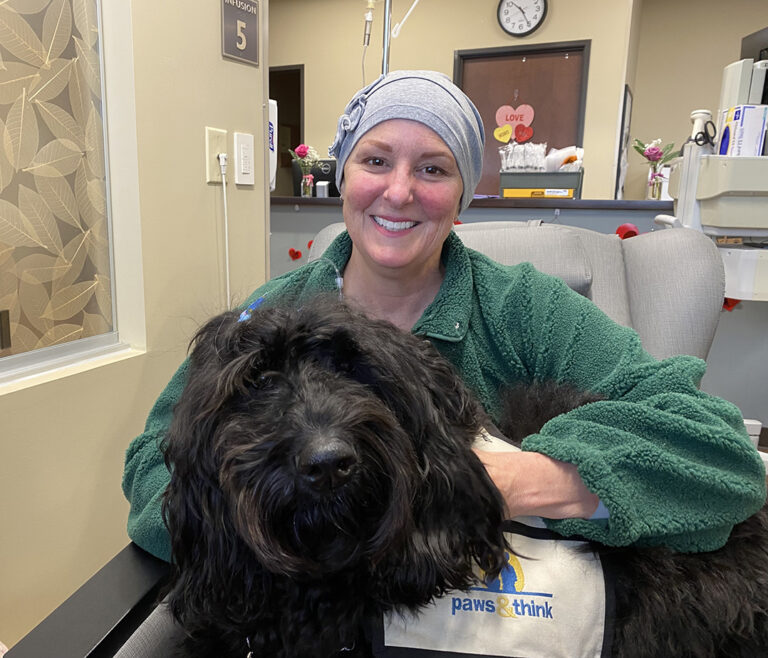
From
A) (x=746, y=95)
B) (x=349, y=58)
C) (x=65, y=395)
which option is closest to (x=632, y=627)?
(x=65, y=395)

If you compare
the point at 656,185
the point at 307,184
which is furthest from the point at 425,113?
the point at 656,185

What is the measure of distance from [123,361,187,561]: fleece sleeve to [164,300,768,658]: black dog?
0.35ft

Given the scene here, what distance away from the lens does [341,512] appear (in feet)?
2.44

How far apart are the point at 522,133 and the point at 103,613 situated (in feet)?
18.9

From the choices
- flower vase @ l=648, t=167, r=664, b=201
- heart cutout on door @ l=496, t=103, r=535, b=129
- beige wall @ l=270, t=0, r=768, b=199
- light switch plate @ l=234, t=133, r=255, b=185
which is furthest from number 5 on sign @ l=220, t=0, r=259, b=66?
heart cutout on door @ l=496, t=103, r=535, b=129

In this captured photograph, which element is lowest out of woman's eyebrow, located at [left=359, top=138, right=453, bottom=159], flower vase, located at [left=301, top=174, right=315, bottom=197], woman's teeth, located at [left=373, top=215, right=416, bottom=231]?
woman's teeth, located at [left=373, top=215, right=416, bottom=231]

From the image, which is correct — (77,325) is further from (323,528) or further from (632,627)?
(632,627)

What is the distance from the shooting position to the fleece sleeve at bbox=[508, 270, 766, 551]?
887mm

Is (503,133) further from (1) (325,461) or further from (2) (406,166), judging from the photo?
(1) (325,461)

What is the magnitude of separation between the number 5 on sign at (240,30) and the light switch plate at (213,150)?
27cm

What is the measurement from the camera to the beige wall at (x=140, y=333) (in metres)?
1.57

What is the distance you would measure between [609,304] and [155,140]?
145 centimetres

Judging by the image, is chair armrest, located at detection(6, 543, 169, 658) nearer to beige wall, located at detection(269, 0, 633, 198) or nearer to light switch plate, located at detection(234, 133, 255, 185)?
light switch plate, located at detection(234, 133, 255, 185)

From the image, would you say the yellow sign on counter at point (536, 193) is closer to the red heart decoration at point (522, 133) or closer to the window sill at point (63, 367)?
the window sill at point (63, 367)
